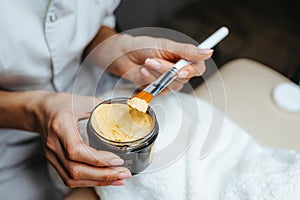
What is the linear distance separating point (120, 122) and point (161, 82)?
0.10m

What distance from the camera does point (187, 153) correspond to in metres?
0.61

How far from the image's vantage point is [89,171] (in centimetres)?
57

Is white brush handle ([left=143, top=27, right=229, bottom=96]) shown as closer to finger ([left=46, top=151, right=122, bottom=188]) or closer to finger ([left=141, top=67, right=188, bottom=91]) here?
finger ([left=141, top=67, right=188, bottom=91])

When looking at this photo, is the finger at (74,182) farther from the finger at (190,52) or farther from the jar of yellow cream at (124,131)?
the finger at (190,52)

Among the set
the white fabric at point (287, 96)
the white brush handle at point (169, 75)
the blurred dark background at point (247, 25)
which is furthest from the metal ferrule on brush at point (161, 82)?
the blurred dark background at point (247, 25)

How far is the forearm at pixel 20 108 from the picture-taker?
2.30 feet

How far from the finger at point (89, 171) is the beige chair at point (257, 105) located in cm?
7

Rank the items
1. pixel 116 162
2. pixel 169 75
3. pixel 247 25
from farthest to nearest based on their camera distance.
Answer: pixel 247 25, pixel 169 75, pixel 116 162

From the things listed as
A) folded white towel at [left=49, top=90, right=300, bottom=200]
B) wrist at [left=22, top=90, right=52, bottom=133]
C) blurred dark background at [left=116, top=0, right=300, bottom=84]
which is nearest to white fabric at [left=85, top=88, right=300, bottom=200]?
folded white towel at [left=49, top=90, right=300, bottom=200]

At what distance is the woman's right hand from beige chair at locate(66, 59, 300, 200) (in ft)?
0.22

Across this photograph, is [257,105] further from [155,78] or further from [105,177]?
[105,177]

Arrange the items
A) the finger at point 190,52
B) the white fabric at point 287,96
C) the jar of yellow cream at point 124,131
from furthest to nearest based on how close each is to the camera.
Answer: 1. the white fabric at point 287,96
2. the finger at point 190,52
3. the jar of yellow cream at point 124,131

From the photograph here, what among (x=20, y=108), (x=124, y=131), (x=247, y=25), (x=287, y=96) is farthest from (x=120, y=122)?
(x=247, y=25)

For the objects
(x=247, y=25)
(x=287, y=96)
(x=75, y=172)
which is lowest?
(x=247, y=25)
